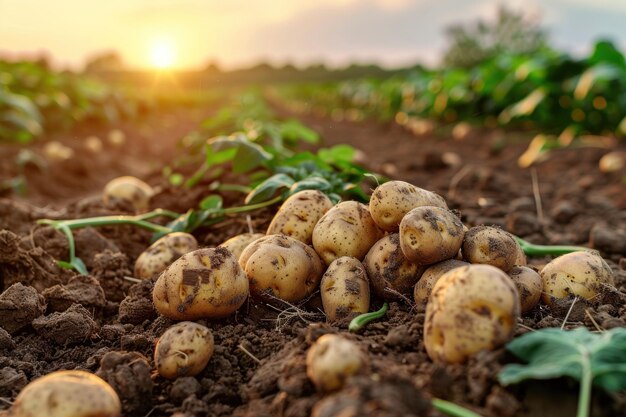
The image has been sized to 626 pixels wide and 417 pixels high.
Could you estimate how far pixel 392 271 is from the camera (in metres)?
2.16

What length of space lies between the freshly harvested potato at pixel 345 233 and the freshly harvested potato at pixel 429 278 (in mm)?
324

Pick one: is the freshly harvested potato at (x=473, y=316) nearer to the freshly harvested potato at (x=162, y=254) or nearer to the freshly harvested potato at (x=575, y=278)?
the freshly harvested potato at (x=575, y=278)

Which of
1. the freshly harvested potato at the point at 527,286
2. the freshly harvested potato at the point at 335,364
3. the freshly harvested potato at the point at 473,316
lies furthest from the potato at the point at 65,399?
the freshly harvested potato at the point at 527,286

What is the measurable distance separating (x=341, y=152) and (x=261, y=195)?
102 centimetres

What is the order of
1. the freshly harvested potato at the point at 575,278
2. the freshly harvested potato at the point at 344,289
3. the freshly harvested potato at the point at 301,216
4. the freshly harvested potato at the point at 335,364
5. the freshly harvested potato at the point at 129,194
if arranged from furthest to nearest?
the freshly harvested potato at the point at 129,194 → the freshly harvested potato at the point at 301,216 → the freshly harvested potato at the point at 575,278 → the freshly harvested potato at the point at 344,289 → the freshly harvested potato at the point at 335,364

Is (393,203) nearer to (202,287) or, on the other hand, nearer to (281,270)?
(281,270)

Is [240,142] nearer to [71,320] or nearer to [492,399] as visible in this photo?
[71,320]

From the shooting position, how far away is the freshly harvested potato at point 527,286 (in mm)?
2068

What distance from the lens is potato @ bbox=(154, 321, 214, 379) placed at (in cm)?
186

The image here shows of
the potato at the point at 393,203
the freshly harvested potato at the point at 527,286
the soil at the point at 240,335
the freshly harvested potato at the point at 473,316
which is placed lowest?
the soil at the point at 240,335

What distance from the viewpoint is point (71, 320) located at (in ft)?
7.27

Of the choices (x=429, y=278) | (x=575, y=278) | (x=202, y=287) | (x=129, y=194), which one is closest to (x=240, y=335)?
(x=202, y=287)

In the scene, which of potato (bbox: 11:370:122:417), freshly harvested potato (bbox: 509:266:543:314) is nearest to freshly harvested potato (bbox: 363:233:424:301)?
freshly harvested potato (bbox: 509:266:543:314)

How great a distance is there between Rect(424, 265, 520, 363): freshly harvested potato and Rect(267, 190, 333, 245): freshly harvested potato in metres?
0.92
